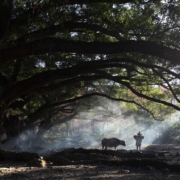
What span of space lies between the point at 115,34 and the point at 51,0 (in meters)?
2.38

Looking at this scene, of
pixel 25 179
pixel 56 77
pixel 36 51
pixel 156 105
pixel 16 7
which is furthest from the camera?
pixel 156 105

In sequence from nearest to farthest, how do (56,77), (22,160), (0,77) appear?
1. (56,77)
2. (22,160)
3. (0,77)

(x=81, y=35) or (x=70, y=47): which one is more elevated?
(x=81, y=35)

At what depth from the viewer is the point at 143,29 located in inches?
409

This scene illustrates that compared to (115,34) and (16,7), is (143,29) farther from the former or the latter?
(16,7)

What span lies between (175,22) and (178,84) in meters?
5.47

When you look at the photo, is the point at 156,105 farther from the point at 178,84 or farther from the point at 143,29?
the point at 143,29

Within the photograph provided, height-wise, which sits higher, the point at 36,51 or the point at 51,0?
the point at 51,0

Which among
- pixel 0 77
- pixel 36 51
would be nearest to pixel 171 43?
pixel 36 51

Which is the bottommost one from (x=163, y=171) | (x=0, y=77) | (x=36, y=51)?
(x=163, y=171)

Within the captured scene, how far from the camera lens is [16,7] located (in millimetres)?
8141

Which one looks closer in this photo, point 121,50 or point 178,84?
point 121,50

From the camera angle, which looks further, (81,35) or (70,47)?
(81,35)

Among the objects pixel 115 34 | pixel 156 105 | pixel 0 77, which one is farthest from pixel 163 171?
pixel 156 105
